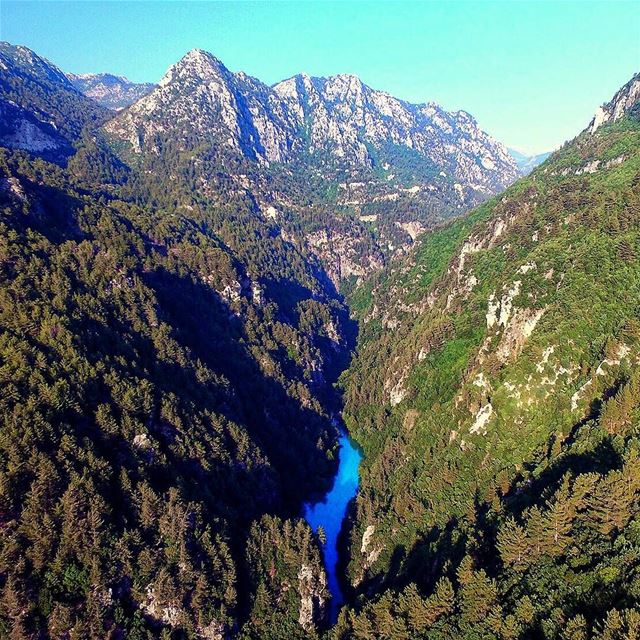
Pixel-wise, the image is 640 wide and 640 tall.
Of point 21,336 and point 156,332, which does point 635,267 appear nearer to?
point 156,332

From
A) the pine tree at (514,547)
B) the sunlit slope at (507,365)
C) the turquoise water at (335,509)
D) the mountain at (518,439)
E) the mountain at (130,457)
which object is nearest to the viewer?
the mountain at (518,439)

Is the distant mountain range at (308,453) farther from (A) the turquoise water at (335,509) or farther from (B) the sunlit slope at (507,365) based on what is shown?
(A) the turquoise water at (335,509)

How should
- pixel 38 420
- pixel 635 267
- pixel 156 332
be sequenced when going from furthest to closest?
pixel 156 332, pixel 635 267, pixel 38 420

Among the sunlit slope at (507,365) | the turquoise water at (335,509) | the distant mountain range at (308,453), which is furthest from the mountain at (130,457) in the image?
the sunlit slope at (507,365)

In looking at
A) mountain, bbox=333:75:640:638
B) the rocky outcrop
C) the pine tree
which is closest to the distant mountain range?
the pine tree

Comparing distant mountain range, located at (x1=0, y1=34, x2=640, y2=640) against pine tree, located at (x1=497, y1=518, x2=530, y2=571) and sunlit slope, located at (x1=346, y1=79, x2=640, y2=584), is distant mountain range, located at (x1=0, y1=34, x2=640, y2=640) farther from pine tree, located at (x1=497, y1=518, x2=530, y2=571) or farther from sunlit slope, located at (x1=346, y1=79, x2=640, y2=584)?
sunlit slope, located at (x1=346, y1=79, x2=640, y2=584)

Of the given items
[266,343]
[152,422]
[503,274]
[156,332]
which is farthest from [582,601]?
[266,343]

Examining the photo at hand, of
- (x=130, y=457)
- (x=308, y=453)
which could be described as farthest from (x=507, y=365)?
(x=130, y=457)
